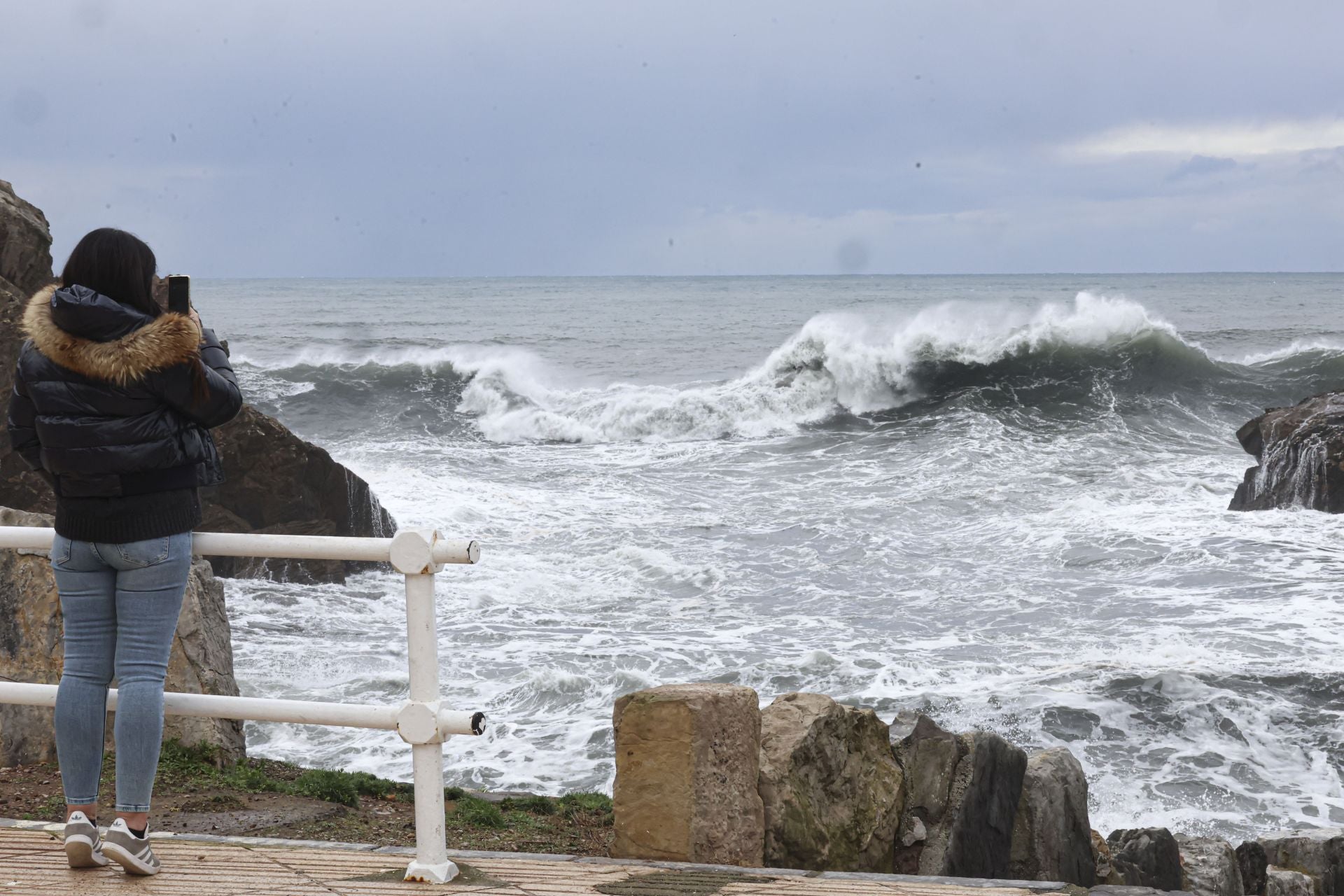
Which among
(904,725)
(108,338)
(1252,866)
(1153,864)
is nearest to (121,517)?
(108,338)

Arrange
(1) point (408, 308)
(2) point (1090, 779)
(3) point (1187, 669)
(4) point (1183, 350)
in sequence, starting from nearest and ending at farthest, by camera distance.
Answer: (2) point (1090, 779)
(3) point (1187, 669)
(4) point (1183, 350)
(1) point (408, 308)

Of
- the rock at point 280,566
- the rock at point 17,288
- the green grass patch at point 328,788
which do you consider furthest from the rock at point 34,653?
the rock at point 280,566

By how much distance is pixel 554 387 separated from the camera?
1330 inches

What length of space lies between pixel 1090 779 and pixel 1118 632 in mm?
3271

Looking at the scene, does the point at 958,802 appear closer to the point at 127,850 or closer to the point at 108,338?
the point at 127,850

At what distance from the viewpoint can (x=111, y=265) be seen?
10.7 ft

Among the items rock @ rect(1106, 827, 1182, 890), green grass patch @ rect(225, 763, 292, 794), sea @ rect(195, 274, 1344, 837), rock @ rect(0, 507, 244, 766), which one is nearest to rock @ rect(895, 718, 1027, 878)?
rock @ rect(1106, 827, 1182, 890)

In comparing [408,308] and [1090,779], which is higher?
[408,308]

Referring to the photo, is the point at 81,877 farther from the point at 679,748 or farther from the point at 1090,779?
the point at 1090,779

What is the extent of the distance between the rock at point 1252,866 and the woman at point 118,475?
482cm

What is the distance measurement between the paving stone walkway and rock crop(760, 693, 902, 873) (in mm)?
882

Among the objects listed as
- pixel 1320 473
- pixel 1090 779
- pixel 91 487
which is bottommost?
pixel 1090 779

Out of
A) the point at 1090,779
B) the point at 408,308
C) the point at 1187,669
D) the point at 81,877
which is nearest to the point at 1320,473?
the point at 1187,669

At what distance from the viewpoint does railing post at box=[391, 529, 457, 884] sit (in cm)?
323
